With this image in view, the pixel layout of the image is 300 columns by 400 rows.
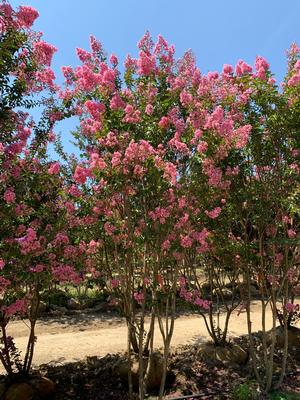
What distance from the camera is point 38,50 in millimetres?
4414

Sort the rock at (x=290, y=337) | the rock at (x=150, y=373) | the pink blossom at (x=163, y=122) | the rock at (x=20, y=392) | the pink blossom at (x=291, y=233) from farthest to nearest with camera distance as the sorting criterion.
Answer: the rock at (x=290, y=337)
the rock at (x=150, y=373)
the pink blossom at (x=291, y=233)
the rock at (x=20, y=392)
the pink blossom at (x=163, y=122)

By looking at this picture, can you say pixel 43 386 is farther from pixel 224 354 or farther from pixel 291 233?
pixel 291 233

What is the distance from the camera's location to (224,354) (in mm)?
7094

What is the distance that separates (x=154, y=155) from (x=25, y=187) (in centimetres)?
147

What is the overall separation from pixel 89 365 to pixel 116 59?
16.2 feet

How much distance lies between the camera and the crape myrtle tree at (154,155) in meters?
4.52

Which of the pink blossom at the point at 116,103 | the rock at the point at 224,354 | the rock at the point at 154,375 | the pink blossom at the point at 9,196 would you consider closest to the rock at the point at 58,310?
the rock at the point at 224,354

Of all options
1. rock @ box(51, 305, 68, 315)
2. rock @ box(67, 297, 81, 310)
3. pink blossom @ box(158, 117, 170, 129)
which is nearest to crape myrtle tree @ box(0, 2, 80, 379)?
pink blossom @ box(158, 117, 170, 129)

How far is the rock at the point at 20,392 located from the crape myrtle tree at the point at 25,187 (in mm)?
300

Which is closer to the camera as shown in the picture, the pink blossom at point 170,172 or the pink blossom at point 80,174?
the pink blossom at point 170,172

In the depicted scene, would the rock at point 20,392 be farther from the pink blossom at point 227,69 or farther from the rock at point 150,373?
the pink blossom at point 227,69

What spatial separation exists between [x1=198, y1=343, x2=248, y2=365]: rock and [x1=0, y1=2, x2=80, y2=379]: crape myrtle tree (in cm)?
298

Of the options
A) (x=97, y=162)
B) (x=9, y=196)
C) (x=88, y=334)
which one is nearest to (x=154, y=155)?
(x=97, y=162)

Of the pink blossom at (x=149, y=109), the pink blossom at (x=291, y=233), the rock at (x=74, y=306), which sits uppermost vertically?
the pink blossom at (x=149, y=109)
